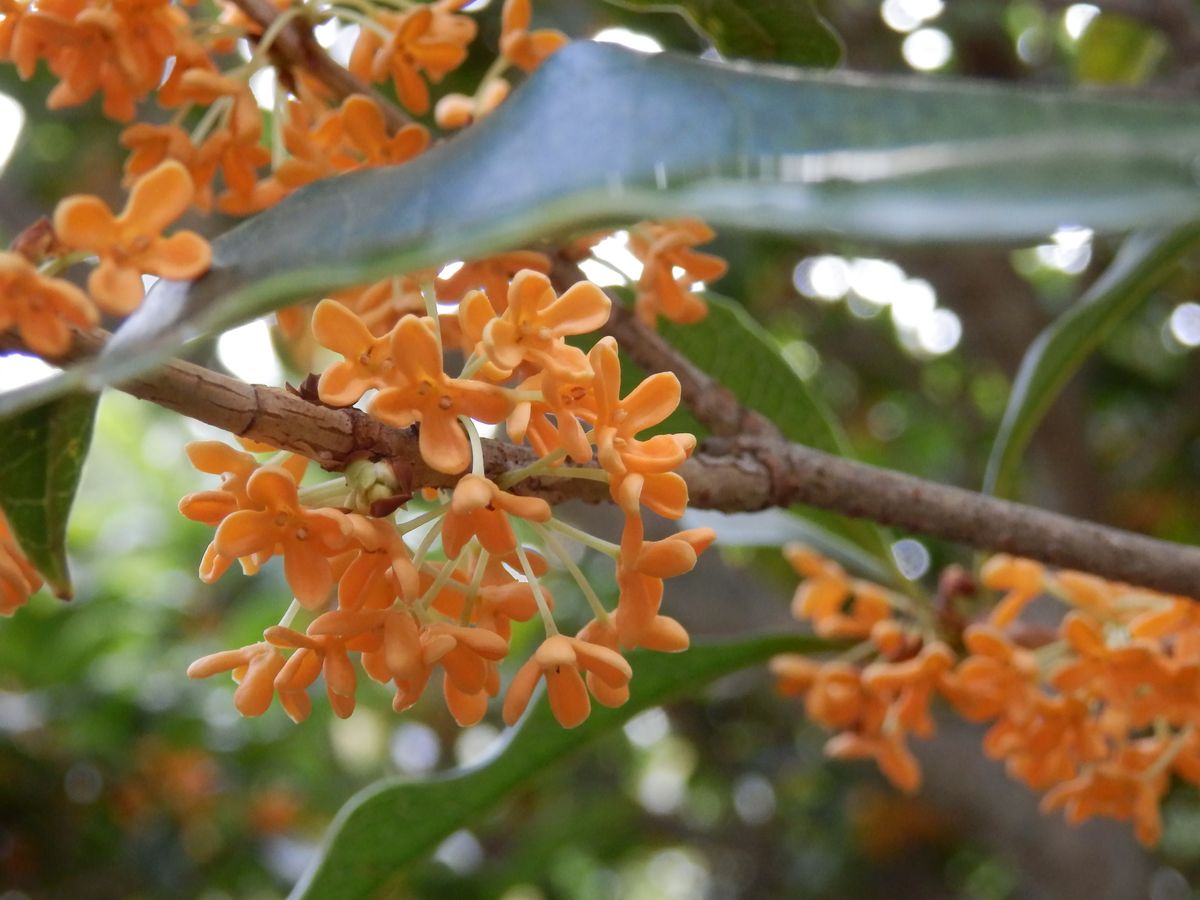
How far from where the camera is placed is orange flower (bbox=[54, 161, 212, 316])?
2.09 ft

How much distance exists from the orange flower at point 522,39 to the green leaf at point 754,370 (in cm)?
34

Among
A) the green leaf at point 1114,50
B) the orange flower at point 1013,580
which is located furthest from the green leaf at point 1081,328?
the green leaf at point 1114,50

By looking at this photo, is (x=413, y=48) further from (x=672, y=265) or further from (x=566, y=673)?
(x=566, y=673)

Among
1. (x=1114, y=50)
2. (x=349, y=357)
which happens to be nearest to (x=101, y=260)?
(x=349, y=357)

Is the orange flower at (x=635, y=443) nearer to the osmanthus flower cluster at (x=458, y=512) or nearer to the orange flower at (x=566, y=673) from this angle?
the osmanthus flower cluster at (x=458, y=512)

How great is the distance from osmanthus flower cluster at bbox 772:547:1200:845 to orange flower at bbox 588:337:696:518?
56 centimetres

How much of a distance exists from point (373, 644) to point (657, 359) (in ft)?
1.35

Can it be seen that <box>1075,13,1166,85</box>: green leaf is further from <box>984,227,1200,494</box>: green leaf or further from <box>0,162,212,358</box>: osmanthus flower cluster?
<box>0,162,212,358</box>: osmanthus flower cluster

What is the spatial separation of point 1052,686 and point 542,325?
2.49ft

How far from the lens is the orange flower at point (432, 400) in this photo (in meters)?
0.69

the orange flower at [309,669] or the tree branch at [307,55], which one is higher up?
the tree branch at [307,55]

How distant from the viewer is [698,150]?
508mm

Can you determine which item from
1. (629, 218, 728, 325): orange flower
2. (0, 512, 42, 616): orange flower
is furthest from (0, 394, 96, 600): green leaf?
(629, 218, 728, 325): orange flower

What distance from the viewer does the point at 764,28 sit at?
3.73 ft
